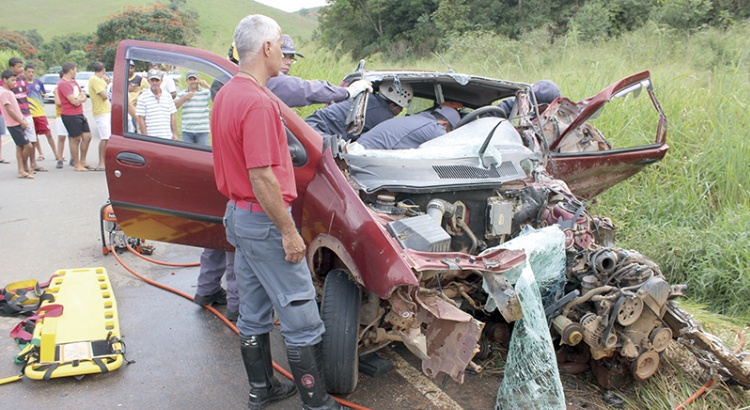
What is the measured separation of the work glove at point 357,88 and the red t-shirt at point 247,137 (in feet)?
5.22

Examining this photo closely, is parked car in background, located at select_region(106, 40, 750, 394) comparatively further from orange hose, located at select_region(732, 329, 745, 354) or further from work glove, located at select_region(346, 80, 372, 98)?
orange hose, located at select_region(732, 329, 745, 354)

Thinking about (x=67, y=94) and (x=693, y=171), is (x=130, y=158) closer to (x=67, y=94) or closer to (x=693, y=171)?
(x=693, y=171)

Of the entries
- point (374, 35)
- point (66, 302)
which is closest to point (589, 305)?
point (66, 302)

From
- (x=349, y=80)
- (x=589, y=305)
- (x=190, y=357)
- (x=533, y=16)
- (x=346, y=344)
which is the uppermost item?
(x=533, y=16)

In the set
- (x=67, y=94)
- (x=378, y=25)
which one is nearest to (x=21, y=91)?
(x=67, y=94)

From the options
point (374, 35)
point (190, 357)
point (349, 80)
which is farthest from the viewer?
point (374, 35)

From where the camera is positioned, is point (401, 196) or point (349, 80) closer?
point (401, 196)

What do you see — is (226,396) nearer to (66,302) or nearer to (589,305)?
(66,302)

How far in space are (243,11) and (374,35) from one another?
45.5m

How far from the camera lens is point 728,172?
16.9 ft

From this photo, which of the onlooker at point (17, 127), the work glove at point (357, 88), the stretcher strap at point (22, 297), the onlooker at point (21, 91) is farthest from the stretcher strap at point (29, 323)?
the onlooker at point (21, 91)

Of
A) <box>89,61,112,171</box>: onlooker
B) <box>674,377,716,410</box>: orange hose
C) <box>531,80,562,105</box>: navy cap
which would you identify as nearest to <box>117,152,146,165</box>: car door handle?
<box>674,377,716,410</box>: orange hose

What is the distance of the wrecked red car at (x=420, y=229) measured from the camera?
109 inches

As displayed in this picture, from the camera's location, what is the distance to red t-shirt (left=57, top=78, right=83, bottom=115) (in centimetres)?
933
